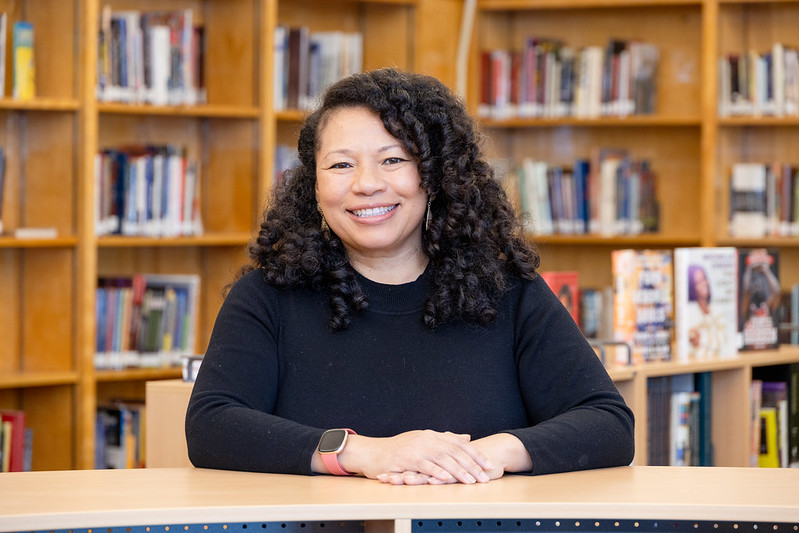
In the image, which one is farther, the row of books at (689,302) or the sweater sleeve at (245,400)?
the row of books at (689,302)

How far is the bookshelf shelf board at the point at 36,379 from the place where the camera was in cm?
347

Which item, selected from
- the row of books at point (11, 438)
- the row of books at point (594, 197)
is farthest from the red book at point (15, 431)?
the row of books at point (594, 197)

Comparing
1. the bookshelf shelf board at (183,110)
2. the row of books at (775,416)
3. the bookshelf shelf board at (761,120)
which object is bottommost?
the row of books at (775,416)

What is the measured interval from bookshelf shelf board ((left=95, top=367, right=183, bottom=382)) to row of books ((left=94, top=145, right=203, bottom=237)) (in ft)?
1.54

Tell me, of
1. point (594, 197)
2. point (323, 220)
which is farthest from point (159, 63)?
point (323, 220)

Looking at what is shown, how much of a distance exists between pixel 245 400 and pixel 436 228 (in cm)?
45

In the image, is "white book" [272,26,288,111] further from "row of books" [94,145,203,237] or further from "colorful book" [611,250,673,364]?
"colorful book" [611,250,673,364]

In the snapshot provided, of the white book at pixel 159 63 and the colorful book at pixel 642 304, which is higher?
the white book at pixel 159 63

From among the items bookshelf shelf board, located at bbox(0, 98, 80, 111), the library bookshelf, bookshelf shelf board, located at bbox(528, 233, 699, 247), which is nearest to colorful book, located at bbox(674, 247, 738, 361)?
bookshelf shelf board, located at bbox(528, 233, 699, 247)

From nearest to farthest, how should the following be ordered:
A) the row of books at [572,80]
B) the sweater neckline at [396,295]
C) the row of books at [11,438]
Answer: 1. the sweater neckline at [396,295]
2. the row of books at [11,438]
3. the row of books at [572,80]

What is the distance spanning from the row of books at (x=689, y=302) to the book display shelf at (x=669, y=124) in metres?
1.05

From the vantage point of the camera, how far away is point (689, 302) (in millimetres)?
3094

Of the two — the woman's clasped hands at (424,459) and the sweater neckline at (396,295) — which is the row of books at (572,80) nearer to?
the sweater neckline at (396,295)

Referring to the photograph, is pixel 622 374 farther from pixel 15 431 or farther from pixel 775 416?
pixel 15 431
